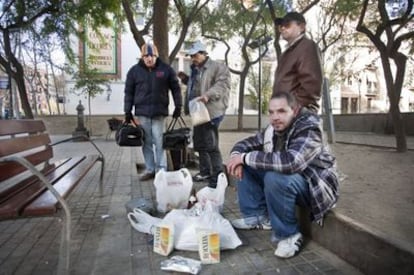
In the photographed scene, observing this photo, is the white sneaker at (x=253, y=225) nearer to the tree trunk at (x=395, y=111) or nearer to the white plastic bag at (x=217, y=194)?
the white plastic bag at (x=217, y=194)

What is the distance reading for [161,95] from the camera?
206 inches

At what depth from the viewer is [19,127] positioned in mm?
3432

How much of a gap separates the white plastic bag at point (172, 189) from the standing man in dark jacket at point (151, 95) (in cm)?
163

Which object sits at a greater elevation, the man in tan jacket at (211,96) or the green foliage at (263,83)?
the green foliage at (263,83)

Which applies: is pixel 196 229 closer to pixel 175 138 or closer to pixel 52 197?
pixel 52 197

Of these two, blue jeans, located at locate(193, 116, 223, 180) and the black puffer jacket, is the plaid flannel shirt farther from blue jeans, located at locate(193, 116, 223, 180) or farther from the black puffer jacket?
the black puffer jacket

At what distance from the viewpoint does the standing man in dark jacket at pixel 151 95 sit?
5188mm

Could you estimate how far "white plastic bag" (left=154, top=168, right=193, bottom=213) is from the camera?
142 inches

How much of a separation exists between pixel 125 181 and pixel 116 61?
25.1m

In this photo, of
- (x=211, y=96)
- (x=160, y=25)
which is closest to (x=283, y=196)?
(x=211, y=96)

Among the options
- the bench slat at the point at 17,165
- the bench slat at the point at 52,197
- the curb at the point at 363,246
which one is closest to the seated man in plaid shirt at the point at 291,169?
the curb at the point at 363,246

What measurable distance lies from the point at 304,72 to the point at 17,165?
95.2 inches

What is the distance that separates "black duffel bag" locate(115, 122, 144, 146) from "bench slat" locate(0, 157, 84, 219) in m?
1.45

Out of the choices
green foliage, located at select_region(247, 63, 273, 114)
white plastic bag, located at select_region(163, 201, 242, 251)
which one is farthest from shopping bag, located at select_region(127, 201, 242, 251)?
green foliage, located at select_region(247, 63, 273, 114)
